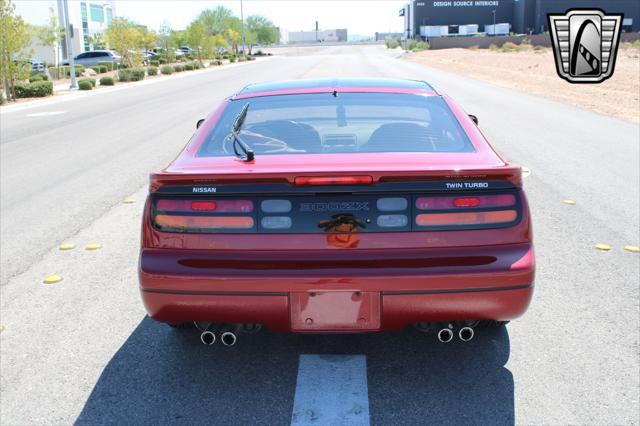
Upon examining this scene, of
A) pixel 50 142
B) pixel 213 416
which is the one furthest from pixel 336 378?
pixel 50 142

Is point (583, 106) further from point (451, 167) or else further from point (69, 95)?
point (69, 95)

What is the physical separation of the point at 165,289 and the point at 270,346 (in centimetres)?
91

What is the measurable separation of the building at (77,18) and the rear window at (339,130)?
67.6m

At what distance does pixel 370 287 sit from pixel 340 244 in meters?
0.24

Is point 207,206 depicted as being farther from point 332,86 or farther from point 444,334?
point 332,86

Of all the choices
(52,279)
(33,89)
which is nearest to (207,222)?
(52,279)

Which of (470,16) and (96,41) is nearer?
(96,41)

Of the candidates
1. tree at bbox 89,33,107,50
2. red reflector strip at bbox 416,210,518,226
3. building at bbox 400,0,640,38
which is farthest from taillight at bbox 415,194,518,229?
building at bbox 400,0,640,38

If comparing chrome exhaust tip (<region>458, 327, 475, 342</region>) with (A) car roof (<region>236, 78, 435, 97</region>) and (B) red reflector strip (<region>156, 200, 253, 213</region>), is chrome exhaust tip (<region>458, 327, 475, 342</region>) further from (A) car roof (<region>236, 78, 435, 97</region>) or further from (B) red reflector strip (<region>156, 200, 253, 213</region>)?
(A) car roof (<region>236, 78, 435, 97</region>)

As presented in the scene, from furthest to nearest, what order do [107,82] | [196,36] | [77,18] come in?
1. [77,18]
2. [196,36]
3. [107,82]

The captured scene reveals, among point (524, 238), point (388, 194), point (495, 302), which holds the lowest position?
point (495, 302)

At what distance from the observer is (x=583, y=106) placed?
61.1ft

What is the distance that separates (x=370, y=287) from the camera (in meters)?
3.03

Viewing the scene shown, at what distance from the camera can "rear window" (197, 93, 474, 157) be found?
12.0 feet
